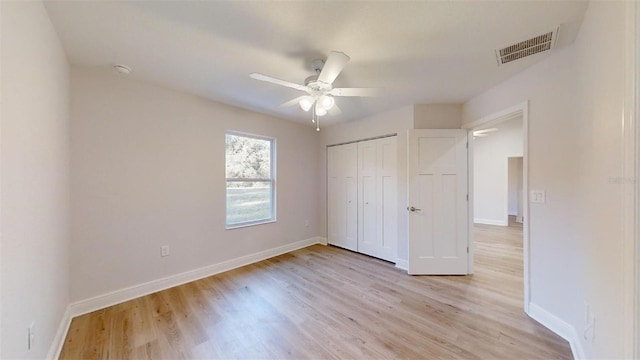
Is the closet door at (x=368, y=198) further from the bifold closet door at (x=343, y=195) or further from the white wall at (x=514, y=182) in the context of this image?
the white wall at (x=514, y=182)

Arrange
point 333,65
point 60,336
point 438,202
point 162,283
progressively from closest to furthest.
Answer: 1. point 333,65
2. point 60,336
3. point 162,283
4. point 438,202

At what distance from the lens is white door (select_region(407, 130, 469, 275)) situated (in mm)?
3268

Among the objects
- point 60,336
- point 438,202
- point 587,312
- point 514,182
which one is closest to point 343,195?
point 438,202

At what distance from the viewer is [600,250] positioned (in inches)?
57.2

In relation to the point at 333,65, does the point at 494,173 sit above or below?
below

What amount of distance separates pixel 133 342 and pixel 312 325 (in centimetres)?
145

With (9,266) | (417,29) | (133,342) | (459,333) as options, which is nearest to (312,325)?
(459,333)

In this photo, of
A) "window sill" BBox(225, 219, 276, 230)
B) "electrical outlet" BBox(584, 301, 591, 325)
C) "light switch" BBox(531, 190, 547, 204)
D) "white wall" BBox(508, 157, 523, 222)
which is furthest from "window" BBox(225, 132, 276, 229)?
"white wall" BBox(508, 157, 523, 222)

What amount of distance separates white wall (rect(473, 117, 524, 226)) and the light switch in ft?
16.0

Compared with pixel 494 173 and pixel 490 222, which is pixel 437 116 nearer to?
pixel 494 173

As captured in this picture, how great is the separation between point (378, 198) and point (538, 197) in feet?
6.89

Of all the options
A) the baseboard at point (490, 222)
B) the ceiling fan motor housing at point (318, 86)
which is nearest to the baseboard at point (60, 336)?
the ceiling fan motor housing at point (318, 86)

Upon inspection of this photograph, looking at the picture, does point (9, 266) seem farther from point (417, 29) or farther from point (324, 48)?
point (417, 29)

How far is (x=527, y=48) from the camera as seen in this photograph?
6.43ft
